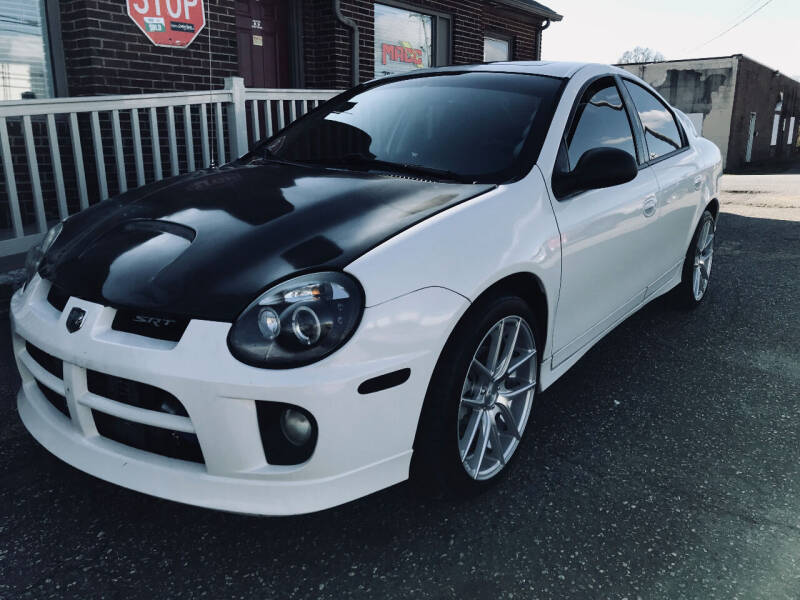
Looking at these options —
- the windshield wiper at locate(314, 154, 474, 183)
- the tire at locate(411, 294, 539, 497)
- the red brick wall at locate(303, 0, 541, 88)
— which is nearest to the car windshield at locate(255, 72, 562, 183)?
the windshield wiper at locate(314, 154, 474, 183)

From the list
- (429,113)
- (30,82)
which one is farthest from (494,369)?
(30,82)

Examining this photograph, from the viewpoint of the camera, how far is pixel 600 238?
2986 mm

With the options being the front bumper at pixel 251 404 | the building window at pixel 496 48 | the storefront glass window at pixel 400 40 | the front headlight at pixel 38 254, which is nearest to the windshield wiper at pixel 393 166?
the front bumper at pixel 251 404

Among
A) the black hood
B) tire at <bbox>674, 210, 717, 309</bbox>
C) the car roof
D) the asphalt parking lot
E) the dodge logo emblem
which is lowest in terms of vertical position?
the asphalt parking lot

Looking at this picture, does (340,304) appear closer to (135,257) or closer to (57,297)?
(135,257)

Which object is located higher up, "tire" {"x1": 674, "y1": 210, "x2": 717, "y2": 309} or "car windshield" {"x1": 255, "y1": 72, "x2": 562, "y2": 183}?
"car windshield" {"x1": 255, "y1": 72, "x2": 562, "y2": 183}

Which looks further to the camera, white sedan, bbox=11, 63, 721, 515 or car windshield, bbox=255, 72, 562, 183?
Result: car windshield, bbox=255, 72, 562, 183

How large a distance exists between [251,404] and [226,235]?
2.12 feet

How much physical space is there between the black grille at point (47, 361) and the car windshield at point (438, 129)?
4.71 ft

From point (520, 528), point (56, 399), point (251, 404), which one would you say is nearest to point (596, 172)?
point (520, 528)

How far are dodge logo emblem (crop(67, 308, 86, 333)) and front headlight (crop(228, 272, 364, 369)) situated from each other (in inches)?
21.9

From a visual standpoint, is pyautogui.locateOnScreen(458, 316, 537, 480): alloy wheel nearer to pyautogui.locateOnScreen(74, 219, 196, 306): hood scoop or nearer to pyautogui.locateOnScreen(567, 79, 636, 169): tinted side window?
pyautogui.locateOnScreen(567, 79, 636, 169): tinted side window

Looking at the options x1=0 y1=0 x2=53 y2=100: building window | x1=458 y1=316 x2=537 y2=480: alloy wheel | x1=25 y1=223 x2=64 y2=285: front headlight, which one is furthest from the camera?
x1=0 y1=0 x2=53 y2=100: building window

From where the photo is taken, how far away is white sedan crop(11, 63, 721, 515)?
6.26ft
